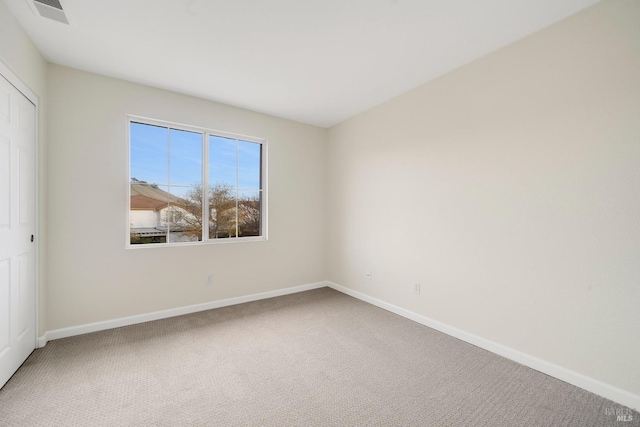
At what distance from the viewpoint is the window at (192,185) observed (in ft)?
10.2

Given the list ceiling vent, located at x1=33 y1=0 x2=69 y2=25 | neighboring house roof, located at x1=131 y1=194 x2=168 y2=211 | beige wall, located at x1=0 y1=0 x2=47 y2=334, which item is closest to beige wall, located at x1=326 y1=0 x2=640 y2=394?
neighboring house roof, located at x1=131 y1=194 x2=168 y2=211

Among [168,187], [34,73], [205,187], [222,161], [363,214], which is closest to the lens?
[34,73]

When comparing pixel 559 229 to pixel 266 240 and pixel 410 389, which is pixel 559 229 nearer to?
pixel 410 389

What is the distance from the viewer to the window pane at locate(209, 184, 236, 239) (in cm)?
357

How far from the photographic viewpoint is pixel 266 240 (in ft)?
13.0

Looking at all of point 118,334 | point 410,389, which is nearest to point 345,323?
point 410,389

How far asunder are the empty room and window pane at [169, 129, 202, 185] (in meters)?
0.03

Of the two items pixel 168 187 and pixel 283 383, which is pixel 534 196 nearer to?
pixel 283 383

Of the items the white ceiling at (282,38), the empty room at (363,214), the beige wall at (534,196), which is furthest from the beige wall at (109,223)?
the beige wall at (534,196)

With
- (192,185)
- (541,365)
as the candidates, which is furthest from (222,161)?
(541,365)

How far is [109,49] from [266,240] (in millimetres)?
2646

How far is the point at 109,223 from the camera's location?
2873 mm

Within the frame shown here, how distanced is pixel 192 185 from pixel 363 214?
2.30 m

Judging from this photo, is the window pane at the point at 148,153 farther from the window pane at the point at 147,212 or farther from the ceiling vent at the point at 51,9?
the ceiling vent at the point at 51,9
